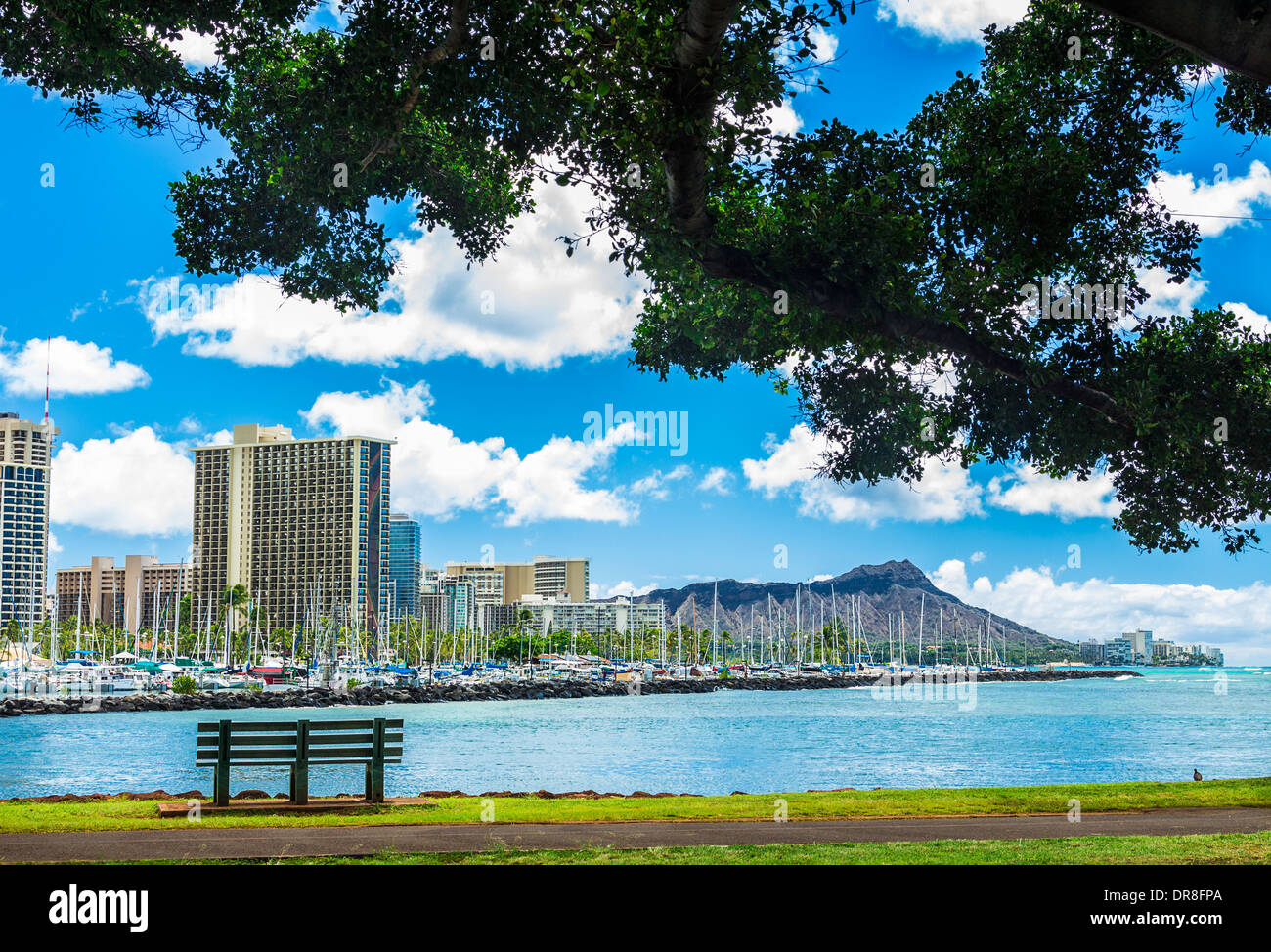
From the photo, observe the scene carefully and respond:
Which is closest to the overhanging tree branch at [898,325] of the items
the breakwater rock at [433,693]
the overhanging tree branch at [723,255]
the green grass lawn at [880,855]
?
the overhanging tree branch at [723,255]

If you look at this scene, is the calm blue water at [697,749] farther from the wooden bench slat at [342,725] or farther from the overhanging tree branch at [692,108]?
the overhanging tree branch at [692,108]

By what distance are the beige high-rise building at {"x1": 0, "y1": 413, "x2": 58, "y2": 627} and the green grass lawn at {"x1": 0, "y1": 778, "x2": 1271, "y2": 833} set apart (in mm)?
150519

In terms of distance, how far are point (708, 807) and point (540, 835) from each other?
3.95m

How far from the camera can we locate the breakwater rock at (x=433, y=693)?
99.8 m

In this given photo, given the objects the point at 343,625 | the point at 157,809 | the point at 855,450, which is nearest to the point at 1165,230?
the point at 855,450

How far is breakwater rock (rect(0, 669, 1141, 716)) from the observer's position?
99750 millimetres

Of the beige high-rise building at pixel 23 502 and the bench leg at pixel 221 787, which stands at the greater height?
the beige high-rise building at pixel 23 502

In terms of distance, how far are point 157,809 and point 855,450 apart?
44.2ft

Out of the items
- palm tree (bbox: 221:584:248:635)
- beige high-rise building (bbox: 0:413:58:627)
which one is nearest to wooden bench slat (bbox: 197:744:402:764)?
beige high-rise building (bbox: 0:413:58:627)

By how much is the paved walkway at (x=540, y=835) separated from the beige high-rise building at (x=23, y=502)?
153 meters

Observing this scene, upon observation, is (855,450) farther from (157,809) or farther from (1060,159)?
(157,809)

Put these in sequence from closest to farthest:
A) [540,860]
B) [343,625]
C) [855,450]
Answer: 1. [540,860]
2. [855,450]
3. [343,625]

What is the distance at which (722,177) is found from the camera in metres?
14.5

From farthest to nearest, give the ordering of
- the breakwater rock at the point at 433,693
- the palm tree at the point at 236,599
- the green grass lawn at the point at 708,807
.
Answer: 1. the palm tree at the point at 236,599
2. the breakwater rock at the point at 433,693
3. the green grass lawn at the point at 708,807
